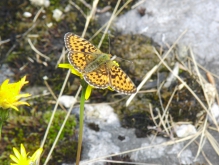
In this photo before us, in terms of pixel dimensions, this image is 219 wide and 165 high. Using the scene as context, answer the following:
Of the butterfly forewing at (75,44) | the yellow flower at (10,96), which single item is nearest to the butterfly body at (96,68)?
the butterfly forewing at (75,44)

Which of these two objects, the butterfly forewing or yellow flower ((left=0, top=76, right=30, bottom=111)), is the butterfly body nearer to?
the butterfly forewing

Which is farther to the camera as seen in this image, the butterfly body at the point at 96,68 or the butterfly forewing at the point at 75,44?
the butterfly forewing at the point at 75,44

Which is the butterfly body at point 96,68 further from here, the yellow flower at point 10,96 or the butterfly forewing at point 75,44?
the yellow flower at point 10,96

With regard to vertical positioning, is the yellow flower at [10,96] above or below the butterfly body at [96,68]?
below

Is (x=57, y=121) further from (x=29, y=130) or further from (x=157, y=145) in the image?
(x=157, y=145)

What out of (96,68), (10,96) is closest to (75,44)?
(96,68)

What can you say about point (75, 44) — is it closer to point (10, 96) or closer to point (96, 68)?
point (96, 68)

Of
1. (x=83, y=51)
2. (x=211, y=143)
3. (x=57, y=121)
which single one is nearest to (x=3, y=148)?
(x=57, y=121)

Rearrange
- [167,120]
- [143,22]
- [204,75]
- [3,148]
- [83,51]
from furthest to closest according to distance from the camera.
→ [143,22] → [204,75] → [167,120] → [3,148] → [83,51]

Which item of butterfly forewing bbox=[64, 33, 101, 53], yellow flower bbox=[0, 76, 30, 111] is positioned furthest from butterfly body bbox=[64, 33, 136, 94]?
yellow flower bbox=[0, 76, 30, 111]
